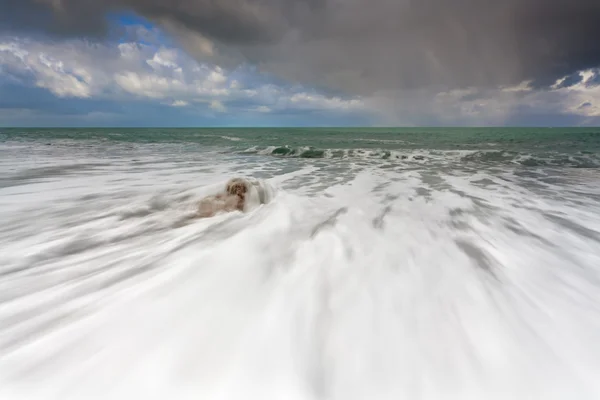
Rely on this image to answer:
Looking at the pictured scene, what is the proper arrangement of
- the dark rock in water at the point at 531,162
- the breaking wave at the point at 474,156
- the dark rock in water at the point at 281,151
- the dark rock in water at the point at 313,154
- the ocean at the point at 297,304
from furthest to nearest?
the dark rock in water at the point at 281,151 → the dark rock in water at the point at 313,154 → the breaking wave at the point at 474,156 → the dark rock in water at the point at 531,162 → the ocean at the point at 297,304

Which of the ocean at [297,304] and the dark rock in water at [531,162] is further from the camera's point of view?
the dark rock in water at [531,162]

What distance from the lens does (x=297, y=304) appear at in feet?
6.79

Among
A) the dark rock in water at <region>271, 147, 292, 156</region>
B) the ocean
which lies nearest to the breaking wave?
the dark rock in water at <region>271, 147, 292, 156</region>

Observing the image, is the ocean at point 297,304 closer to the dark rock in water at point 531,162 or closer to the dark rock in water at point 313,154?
the dark rock in water at point 531,162

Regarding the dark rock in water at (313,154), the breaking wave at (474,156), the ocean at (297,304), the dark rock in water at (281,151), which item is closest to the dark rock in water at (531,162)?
the breaking wave at (474,156)

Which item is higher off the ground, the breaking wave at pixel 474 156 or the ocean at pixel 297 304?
the ocean at pixel 297 304

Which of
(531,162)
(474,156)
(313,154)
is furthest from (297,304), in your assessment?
(474,156)

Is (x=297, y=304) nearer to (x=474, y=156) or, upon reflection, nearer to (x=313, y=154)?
(x=313, y=154)

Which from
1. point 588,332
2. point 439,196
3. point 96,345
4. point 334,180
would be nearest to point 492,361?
point 588,332

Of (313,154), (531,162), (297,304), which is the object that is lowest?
(313,154)

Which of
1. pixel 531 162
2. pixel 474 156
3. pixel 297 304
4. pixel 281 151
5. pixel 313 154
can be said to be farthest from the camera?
pixel 281 151

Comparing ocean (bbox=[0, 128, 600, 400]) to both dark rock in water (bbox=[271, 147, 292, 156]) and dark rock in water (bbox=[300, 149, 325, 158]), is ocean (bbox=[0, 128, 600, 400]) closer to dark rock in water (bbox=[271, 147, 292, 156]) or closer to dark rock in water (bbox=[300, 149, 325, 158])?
dark rock in water (bbox=[300, 149, 325, 158])

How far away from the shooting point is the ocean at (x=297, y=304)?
1.46 meters

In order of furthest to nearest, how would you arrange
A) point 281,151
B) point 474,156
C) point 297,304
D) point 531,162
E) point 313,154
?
point 281,151, point 313,154, point 474,156, point 531,162, point 297,304
